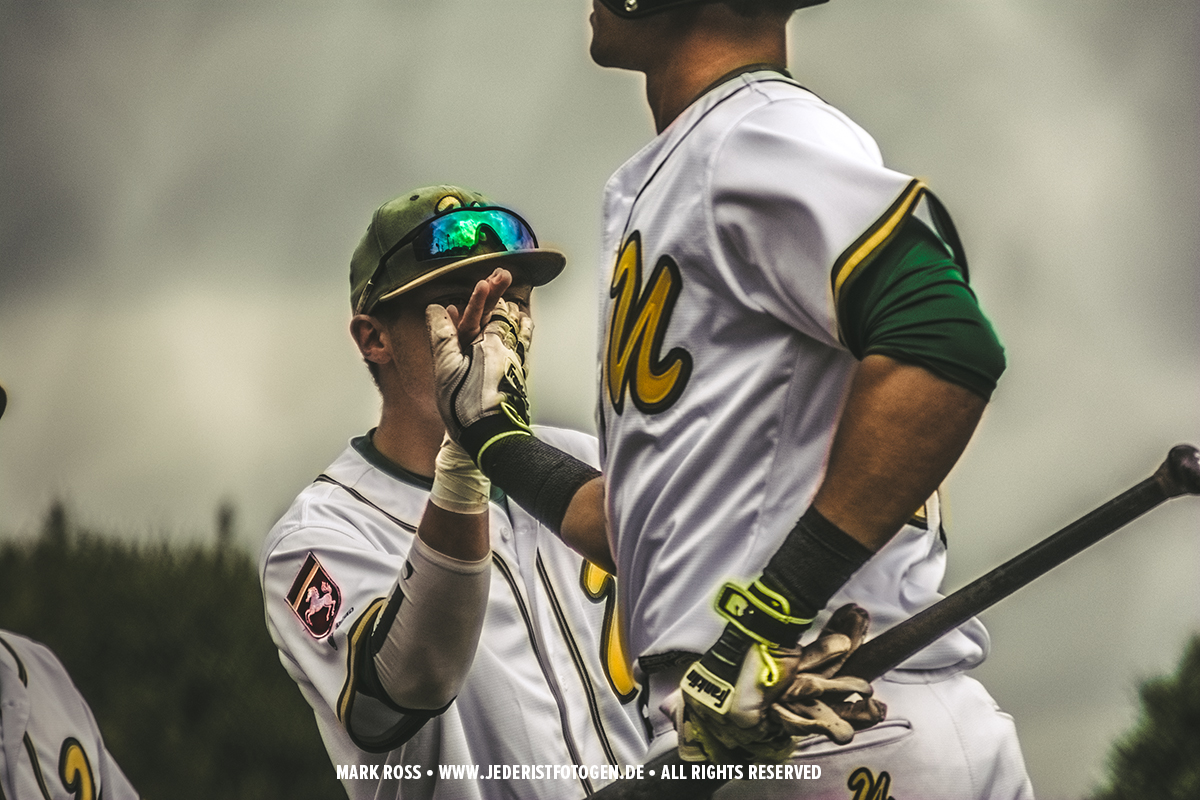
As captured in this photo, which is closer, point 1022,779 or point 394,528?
point 1022,779

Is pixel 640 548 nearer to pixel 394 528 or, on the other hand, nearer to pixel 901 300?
pixel 901 300

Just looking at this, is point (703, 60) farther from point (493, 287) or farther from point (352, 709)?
point (352, 709)

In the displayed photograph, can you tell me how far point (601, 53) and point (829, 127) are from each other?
50 centimetres

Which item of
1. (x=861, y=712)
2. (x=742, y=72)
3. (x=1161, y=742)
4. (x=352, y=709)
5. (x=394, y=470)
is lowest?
(x=1161, y=742)

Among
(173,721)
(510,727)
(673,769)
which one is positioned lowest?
(173,721)

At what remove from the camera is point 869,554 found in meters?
1.91

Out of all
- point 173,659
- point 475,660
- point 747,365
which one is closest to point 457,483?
point 475,660

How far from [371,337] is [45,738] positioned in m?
1.34

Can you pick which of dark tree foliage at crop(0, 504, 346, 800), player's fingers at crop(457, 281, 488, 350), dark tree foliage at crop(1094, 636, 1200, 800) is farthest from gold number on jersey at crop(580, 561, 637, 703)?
dark tree foliage at crop(0, 504, 346, 800)

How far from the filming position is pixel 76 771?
341cm

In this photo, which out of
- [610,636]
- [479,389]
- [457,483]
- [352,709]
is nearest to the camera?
→ [479,389]

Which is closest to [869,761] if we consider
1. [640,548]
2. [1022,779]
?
[1022,779]

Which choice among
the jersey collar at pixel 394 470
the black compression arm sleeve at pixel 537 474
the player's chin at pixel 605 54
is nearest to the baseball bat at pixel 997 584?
the black compression arm sleeve at pixel 537 474

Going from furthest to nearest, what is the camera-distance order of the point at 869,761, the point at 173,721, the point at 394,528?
1. the point at 173,721
2. the point at 394,528
3. the point at 869,761
